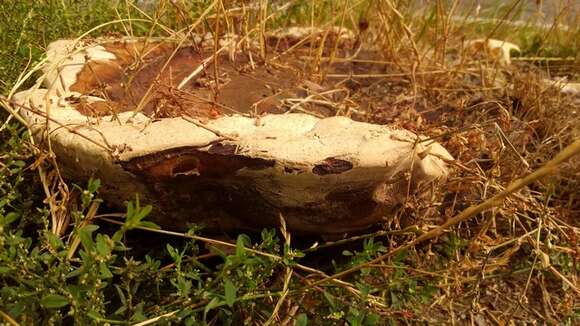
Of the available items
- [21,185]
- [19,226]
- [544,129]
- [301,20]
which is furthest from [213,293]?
[301,20]

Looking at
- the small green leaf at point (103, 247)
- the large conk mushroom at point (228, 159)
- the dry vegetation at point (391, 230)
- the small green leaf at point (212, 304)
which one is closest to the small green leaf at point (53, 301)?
the dry vegetation at point (391, 230)

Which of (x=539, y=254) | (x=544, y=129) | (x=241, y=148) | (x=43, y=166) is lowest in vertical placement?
(x=544, y=129)

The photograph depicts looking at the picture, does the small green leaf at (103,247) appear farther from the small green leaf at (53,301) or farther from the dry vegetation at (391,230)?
the small green leaf at (53,301)

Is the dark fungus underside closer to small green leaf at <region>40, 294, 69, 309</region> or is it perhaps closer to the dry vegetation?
the dry vegetation

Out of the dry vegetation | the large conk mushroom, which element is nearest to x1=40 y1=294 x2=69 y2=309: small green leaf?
the dry vegetation

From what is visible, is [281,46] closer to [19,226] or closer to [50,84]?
[50,84]

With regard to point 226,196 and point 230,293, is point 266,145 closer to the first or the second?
point 226,196
